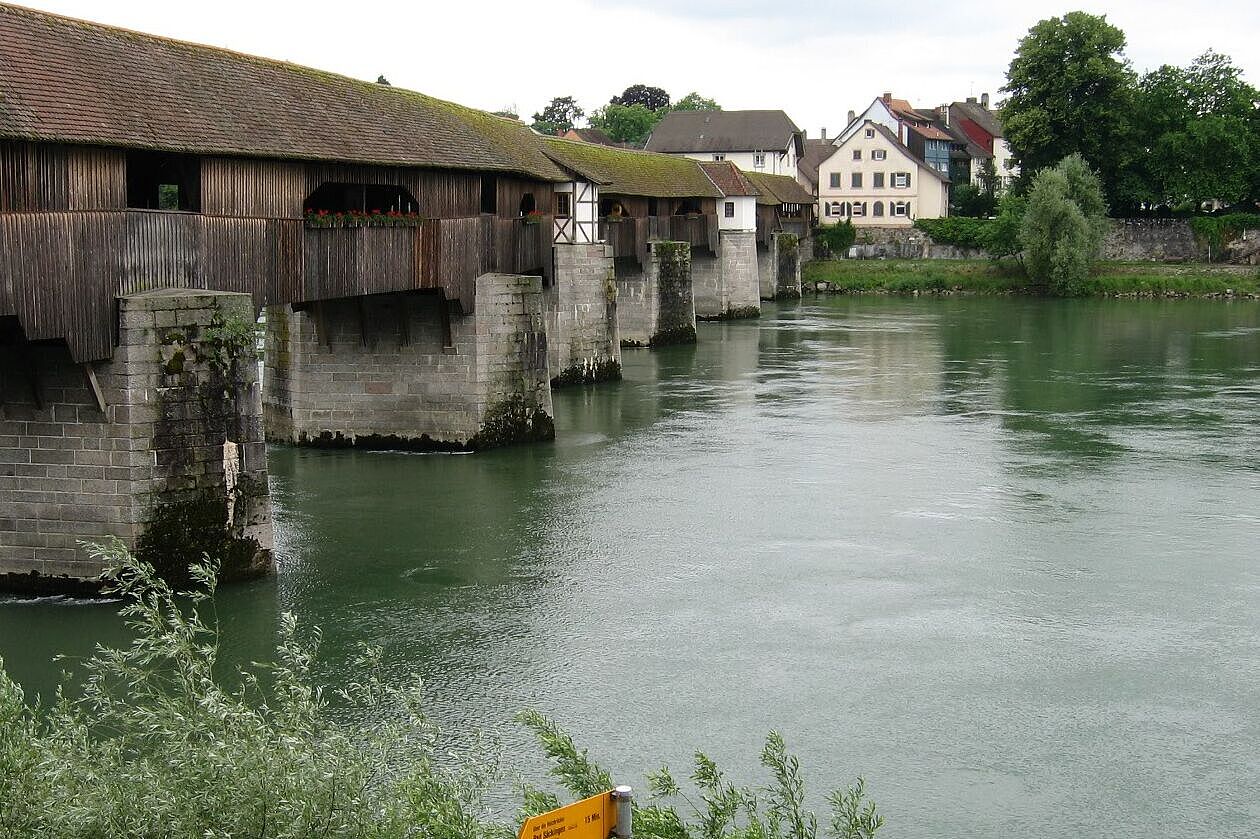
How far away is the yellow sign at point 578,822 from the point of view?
5.10m

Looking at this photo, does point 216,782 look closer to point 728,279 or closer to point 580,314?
point 580,314

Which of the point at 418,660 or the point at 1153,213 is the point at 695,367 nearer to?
the point at 418,660

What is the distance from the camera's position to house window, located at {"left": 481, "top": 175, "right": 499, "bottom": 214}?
2262 centimetres

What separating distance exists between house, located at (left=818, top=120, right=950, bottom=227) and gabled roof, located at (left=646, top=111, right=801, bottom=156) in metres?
2.65

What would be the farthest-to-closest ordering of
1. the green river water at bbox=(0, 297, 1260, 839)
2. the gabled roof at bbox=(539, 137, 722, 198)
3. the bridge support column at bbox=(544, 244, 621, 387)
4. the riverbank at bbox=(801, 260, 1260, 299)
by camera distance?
1. the riverbank at bbox=(801, 260, 1260, 299)
2. the gabled roof at bbox=(539, 137, 722, 198)
3. the bridge support column at bbox=(544, 244, 621, 387)
4. the green river water at bbox=(0, 297, 1260, 839)

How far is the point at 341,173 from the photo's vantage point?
1812cm

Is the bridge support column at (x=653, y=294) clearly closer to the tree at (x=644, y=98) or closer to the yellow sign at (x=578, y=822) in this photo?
the yellow sign at (x=578, y=822)

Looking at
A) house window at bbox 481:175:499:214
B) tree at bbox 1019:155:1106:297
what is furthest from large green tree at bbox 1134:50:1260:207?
house window at bbox 481:175:499:214

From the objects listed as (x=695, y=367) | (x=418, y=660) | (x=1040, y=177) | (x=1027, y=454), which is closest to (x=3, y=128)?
(x=418, y=660)

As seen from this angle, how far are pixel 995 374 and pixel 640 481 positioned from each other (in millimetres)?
15164

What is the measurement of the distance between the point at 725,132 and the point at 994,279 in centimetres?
1694

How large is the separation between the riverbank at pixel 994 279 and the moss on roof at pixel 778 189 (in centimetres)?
326

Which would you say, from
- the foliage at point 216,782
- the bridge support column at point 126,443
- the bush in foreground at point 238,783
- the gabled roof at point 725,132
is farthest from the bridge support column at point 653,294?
the foliage at point 216,782

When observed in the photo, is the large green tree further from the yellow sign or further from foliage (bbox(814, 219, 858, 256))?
the yellow sign
